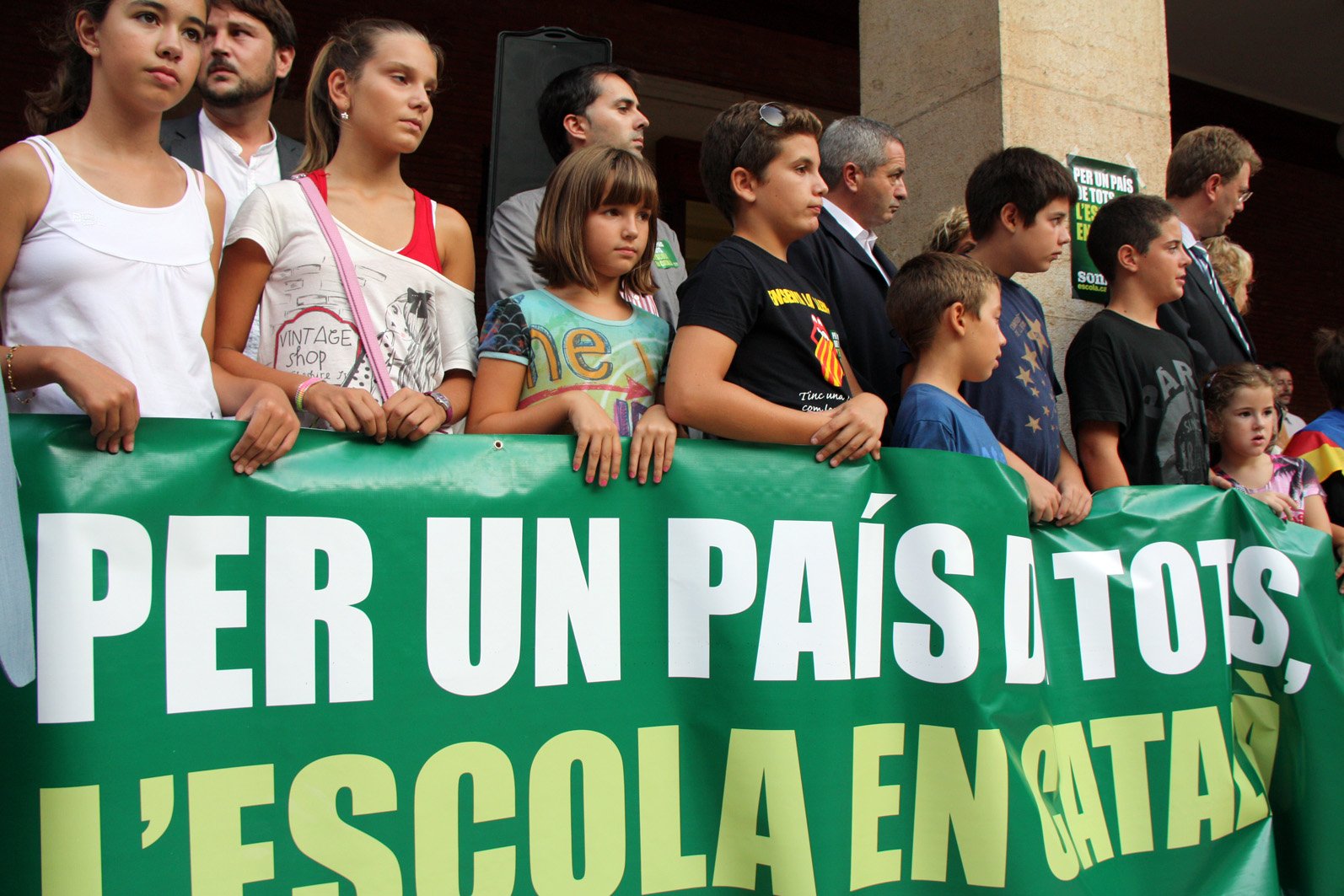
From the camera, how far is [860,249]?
337 centimetres

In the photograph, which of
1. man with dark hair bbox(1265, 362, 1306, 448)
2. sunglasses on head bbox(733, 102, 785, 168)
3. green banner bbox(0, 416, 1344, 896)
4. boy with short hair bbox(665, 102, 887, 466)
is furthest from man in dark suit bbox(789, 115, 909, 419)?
man with dark hair bbox(1265, 362, 1306, 448)

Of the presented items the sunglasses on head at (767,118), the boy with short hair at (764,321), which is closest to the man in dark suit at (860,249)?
the boy with short hair at (764,321)

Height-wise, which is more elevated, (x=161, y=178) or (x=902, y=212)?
(x=902, y=212)

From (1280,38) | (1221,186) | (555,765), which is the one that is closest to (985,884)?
(555,765)

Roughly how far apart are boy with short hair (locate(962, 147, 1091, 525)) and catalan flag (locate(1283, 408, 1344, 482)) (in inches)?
44.2

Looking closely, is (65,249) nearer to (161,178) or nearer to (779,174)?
(161,178)

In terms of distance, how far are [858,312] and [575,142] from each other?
3.55 ft

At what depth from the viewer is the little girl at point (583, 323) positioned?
2492 mm

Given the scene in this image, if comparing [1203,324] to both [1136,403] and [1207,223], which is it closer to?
[1207,223]

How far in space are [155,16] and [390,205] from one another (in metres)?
0.62

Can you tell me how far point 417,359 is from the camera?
2521mm

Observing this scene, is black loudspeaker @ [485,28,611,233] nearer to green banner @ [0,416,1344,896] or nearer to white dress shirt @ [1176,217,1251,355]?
green banner @ [0,416,1344,896]

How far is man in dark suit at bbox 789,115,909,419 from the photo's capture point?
10.5 ft

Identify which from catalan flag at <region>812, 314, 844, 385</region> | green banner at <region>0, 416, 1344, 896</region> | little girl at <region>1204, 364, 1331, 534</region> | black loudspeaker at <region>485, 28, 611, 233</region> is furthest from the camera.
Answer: black loudspeaker at <region>485, 28, 611, 233</region>
